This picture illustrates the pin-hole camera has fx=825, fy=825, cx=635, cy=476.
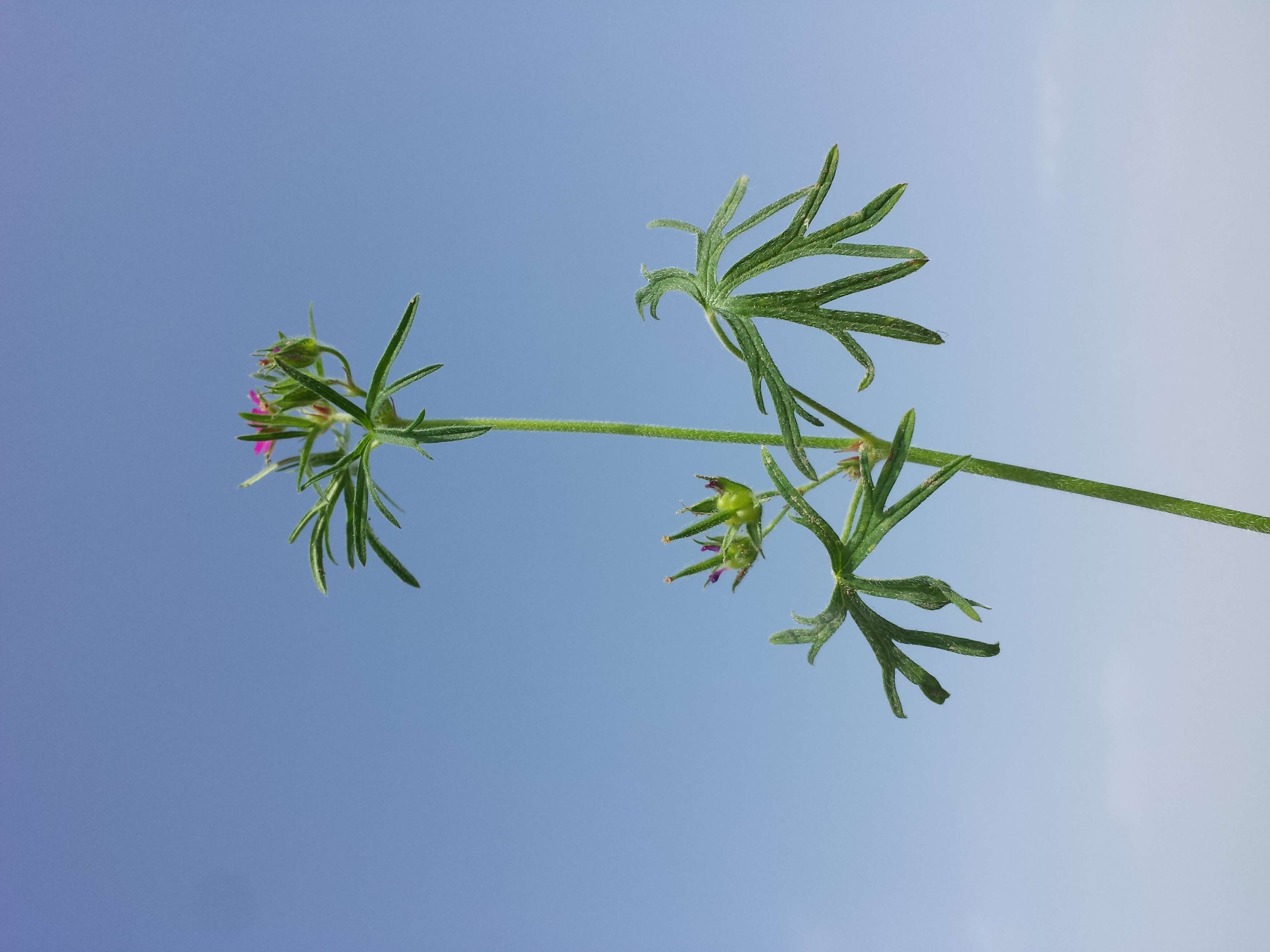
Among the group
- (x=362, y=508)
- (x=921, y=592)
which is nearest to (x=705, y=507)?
(x=921, y=592)

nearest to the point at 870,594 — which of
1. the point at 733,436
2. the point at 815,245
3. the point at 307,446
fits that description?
the point at 733,436

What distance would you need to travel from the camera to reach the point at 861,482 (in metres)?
1.85

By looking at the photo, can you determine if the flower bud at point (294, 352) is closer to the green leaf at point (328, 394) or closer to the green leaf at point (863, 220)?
the green leaf at point (328, 394)

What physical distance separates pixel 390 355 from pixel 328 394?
18 cm

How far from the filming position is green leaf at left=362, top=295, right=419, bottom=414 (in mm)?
2021

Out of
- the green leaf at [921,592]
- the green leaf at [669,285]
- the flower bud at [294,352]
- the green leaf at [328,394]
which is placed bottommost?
the green leaf at [921,592]

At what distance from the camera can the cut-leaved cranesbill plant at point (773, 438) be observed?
180 cm

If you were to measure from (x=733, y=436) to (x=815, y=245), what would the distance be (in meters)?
0.51

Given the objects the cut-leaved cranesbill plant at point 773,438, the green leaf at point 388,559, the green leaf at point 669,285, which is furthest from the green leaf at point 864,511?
the green leaf at point 388,559

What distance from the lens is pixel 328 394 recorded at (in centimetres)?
196

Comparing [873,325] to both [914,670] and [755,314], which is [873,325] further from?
[914,670]

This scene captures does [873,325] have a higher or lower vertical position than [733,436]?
higher

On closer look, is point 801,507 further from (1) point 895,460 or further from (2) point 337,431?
(2) point 337,431

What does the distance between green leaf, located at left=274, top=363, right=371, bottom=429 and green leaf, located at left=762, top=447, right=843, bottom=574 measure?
0.98 m
